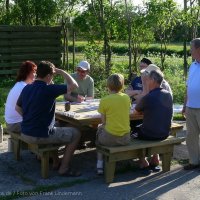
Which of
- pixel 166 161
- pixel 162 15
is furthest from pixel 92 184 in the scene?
pixel 162 15

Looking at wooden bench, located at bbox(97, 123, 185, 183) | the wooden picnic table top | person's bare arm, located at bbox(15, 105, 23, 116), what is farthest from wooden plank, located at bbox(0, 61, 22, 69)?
wooden bench, located at bbox(97, 123, 185, 183)

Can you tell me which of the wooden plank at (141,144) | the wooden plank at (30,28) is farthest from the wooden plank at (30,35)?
the wooden plank at (141,144)

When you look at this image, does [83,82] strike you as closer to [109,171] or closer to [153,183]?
[109,171]

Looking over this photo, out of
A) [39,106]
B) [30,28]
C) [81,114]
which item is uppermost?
[30,28]

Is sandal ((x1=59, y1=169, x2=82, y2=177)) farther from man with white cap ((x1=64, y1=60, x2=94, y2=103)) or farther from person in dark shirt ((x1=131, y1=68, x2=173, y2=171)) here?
man with white cap ((x1=64, y1=60, x2=94, y2=103))

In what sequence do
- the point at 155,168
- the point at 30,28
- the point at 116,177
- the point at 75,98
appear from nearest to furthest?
1. the point at 116,177
2. the point at 155,168
3. the point at 75,98
4. the point at 30,28

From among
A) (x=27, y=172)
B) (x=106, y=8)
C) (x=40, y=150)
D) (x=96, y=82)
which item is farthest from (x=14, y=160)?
(x=106, y=8)

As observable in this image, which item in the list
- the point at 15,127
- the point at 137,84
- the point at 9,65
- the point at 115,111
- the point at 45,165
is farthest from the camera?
the point at 9,65

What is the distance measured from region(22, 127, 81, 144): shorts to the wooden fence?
29.9 ft

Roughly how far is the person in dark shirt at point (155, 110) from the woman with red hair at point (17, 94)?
1.66 meters

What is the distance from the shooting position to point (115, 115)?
5.69 meters

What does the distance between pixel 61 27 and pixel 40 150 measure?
1027 centimetres

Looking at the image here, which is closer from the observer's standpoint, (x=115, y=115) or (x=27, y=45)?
(x=115, y=115)

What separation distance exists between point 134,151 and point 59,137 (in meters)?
0.99
